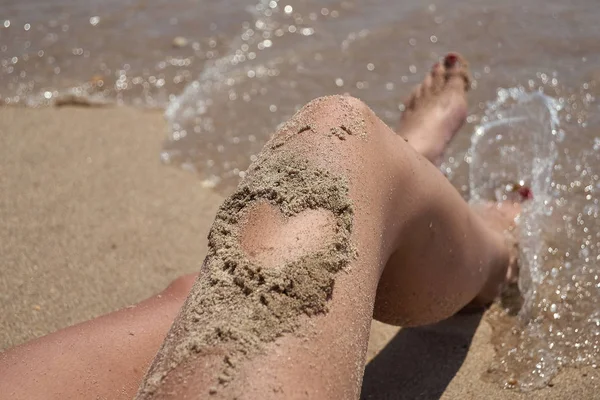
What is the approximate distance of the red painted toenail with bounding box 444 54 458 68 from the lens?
8.30ft

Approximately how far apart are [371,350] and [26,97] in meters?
2.24

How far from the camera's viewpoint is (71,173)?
2.54m

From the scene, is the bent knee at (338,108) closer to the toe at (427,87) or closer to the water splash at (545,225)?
the water splash at (545,225)

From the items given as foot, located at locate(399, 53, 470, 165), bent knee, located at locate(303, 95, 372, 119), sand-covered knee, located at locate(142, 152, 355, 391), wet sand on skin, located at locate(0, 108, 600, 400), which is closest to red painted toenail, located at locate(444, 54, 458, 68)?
foot, located at locate(399, 53, 470, 165)

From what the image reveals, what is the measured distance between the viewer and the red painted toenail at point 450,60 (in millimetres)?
2531

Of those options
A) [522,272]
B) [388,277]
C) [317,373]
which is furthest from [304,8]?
[317,373]

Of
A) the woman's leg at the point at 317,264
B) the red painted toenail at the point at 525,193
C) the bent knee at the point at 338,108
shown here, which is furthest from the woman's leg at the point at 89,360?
the red painted toenail at the point at 525,193

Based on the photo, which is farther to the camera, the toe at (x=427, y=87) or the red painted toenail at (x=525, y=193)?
the toe at (x=427, y=87)

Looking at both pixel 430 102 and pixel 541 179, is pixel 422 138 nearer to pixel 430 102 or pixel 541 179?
pixel 430 102

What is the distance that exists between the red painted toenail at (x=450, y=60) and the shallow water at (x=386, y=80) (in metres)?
0.22

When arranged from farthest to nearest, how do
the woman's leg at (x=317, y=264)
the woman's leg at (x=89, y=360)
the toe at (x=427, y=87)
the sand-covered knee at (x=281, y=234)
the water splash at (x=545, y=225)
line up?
the toe at (x=427, y=87), the water splash at (x=545, y=225), the woman's leg at (x=89, y=360), the sand-covered knee at (x=281, y=234), the woman's leg at (x=317, y=264)

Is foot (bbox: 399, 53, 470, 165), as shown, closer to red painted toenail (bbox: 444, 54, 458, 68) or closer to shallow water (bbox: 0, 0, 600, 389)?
red painted toenail (bbox: 444, 54, 458, 68)

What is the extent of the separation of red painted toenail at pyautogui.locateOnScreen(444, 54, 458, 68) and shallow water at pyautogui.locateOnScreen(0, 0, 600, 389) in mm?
224

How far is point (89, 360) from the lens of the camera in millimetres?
1271
